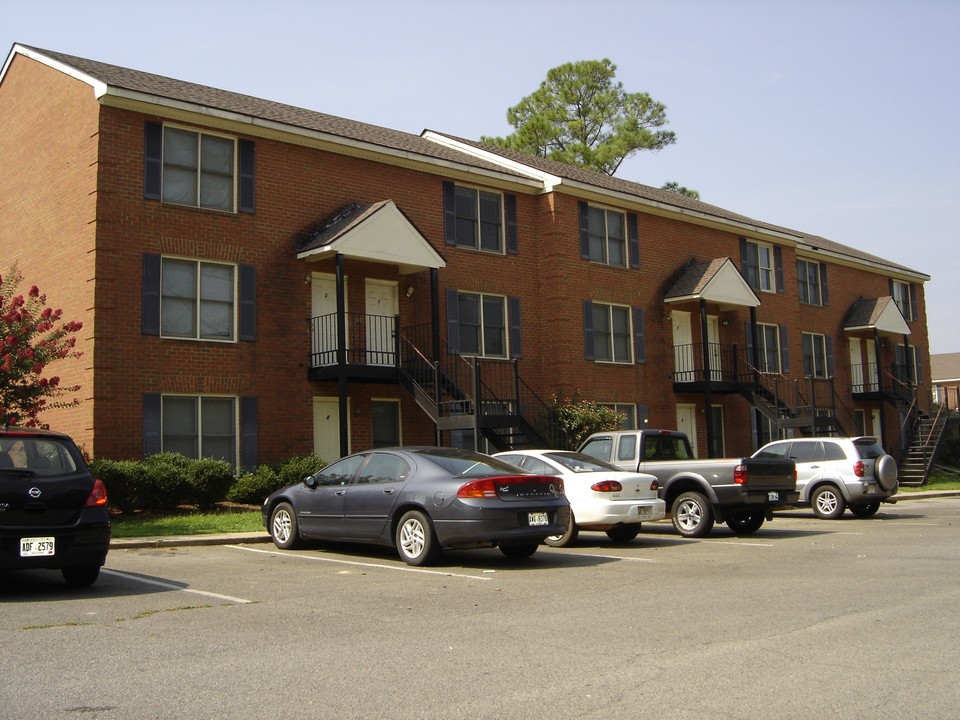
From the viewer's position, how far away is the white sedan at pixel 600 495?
43.9 ft

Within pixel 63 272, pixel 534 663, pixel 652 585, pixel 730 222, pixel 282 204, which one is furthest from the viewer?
pixel 730 222

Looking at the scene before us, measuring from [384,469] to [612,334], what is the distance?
16.5m

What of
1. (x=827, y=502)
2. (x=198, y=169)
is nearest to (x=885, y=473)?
(x=827, y=502)

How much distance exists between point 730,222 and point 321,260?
1537 centimetres

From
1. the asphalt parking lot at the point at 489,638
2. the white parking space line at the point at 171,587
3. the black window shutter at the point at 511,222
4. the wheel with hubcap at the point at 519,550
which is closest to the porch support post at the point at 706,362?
the black window shutter at the point at 511,222

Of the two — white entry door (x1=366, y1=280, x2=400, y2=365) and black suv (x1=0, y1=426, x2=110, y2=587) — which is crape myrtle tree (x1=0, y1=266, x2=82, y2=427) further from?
black suv (x1=0, y1=426, x2=110, y2=587)

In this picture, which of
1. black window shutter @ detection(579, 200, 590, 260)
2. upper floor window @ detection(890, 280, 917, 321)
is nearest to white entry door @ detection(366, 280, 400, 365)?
black window shutter @ detection(579, 200, 590, 260)

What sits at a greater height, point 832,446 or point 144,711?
point 832,446

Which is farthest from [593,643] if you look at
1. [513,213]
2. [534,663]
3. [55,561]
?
[513,213]

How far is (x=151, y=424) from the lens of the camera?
737 inches

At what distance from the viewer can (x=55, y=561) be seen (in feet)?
29.9

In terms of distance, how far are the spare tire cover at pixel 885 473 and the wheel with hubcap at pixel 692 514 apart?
556cm

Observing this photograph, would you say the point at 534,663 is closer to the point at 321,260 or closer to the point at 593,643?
the point at 593,643

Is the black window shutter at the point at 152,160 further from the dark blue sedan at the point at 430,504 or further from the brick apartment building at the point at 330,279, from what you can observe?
the dark blue sedan at the point at 430,504
